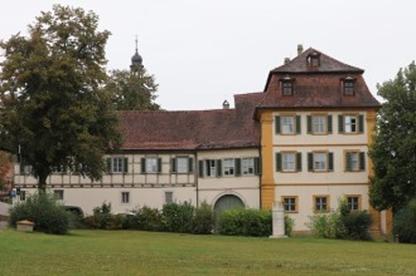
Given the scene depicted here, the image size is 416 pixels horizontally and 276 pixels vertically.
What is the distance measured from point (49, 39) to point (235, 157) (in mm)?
17146

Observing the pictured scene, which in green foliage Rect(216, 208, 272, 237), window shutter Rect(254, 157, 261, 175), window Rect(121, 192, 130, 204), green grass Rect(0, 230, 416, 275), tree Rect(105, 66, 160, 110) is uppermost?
tree Rect(105, 66, 160, 110)

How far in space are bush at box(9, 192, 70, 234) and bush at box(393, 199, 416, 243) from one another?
19.6 metres

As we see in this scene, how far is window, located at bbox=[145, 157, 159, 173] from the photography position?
62.1 meters

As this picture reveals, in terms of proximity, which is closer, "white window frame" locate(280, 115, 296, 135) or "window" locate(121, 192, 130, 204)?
"white window frame" locate(280, 115, 296, 135)

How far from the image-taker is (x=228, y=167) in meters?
61.1

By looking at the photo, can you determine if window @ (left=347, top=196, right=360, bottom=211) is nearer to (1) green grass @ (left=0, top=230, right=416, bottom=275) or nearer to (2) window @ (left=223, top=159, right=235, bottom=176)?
(2) window @ (left=223, top=159, right=235, bottom=176)

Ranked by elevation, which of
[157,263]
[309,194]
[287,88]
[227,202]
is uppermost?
[287,88]

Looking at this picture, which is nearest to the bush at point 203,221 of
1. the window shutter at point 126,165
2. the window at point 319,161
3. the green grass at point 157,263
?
the window at point 319,161

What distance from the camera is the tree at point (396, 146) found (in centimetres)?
5162

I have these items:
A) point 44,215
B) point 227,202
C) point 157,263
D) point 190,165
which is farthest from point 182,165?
point 157,263

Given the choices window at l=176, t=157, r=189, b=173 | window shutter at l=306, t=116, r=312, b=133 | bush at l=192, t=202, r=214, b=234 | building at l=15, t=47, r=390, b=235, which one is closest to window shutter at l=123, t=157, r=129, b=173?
building at l=15, t=47, r=390, b=235

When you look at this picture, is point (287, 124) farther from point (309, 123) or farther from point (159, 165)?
point (159, 165)

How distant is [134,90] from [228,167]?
18.8 m

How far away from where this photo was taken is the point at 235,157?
199 ft
